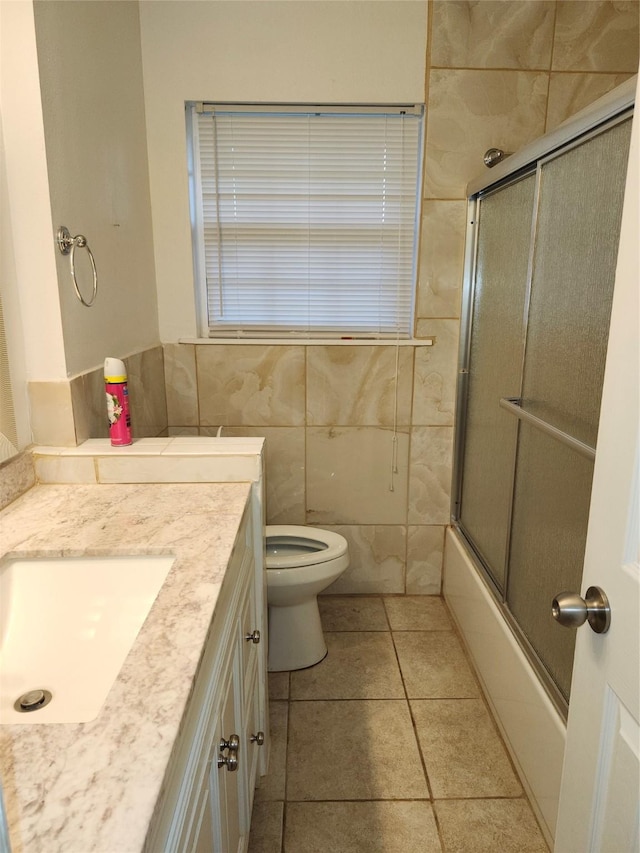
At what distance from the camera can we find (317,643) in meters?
2.05

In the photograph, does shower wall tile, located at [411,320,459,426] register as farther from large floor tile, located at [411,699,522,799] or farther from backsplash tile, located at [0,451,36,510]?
backsplash tile, located at [0,451,36,510]

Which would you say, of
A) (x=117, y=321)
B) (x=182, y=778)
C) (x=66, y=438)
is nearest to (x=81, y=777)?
(x=182, y=778)

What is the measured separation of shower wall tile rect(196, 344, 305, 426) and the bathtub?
0.90m

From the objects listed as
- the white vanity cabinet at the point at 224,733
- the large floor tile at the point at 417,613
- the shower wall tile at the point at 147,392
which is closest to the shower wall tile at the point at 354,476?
the large floor tile at the point at 417,613

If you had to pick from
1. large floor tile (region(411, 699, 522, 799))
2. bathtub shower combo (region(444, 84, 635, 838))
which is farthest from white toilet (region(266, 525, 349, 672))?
bathtub shower combo (region(444, 84, 635, 838))

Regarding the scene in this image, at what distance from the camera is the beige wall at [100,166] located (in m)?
1.33

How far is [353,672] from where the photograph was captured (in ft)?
6.53

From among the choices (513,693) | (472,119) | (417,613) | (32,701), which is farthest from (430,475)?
(32,701)

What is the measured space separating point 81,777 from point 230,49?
2236 mm

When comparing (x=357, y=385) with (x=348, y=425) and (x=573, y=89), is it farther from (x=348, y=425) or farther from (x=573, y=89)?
(x=573, y=89)

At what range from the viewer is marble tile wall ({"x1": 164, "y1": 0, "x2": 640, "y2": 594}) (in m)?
2.00

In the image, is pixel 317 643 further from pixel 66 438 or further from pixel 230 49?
pixel 230 49

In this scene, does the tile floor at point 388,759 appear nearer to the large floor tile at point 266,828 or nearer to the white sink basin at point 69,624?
the large floor tile at point 266,828

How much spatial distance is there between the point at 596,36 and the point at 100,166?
Result: 178 centimetres
